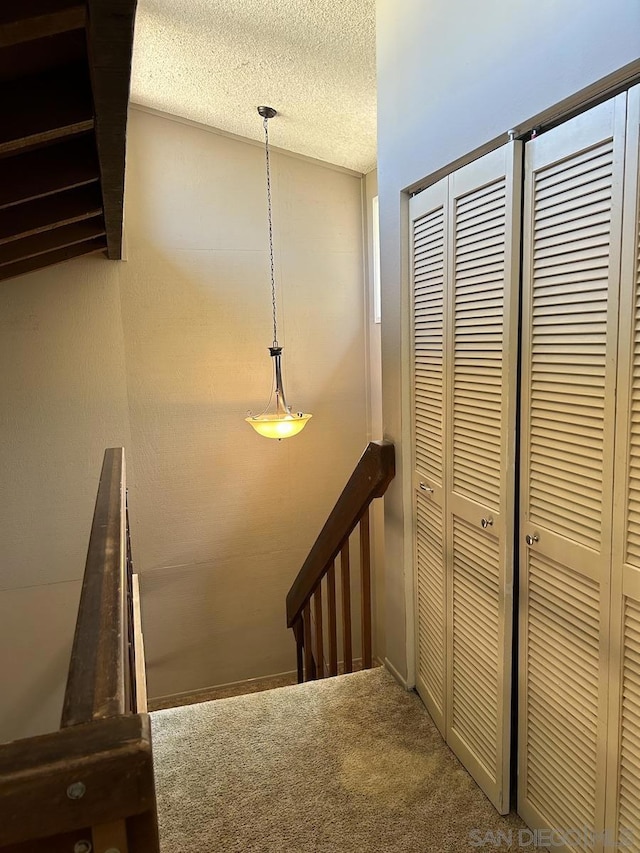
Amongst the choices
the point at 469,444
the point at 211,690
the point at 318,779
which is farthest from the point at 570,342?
the point at 211,690

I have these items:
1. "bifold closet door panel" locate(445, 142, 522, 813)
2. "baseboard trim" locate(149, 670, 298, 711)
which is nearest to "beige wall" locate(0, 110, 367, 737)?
"baseboard trim" locate(149, 670, 298, 711)

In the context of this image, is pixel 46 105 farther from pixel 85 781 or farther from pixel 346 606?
pixel 346 606

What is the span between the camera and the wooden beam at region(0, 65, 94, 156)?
5.11 feet

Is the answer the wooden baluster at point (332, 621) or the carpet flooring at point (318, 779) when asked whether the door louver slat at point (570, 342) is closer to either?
the carpet flooring at point (318, 779)

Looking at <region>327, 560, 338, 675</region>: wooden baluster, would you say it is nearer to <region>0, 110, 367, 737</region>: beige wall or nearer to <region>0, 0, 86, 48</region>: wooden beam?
<region>0, 110, 367, 737</region>: beige wall

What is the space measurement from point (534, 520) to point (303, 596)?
164 cm

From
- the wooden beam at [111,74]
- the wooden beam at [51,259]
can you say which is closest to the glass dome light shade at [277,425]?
the wooden beam at [51,259]

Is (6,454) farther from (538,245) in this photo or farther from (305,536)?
(538,245)

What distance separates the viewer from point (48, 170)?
2078mm

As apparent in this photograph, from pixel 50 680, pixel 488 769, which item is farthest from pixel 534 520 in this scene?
pixel 50 680

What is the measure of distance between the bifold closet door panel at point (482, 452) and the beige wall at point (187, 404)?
8.72ft

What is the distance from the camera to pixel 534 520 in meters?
1.52

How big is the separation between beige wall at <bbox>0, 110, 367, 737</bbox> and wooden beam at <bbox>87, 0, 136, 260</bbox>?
6.45 feet

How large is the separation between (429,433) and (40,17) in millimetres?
1513
